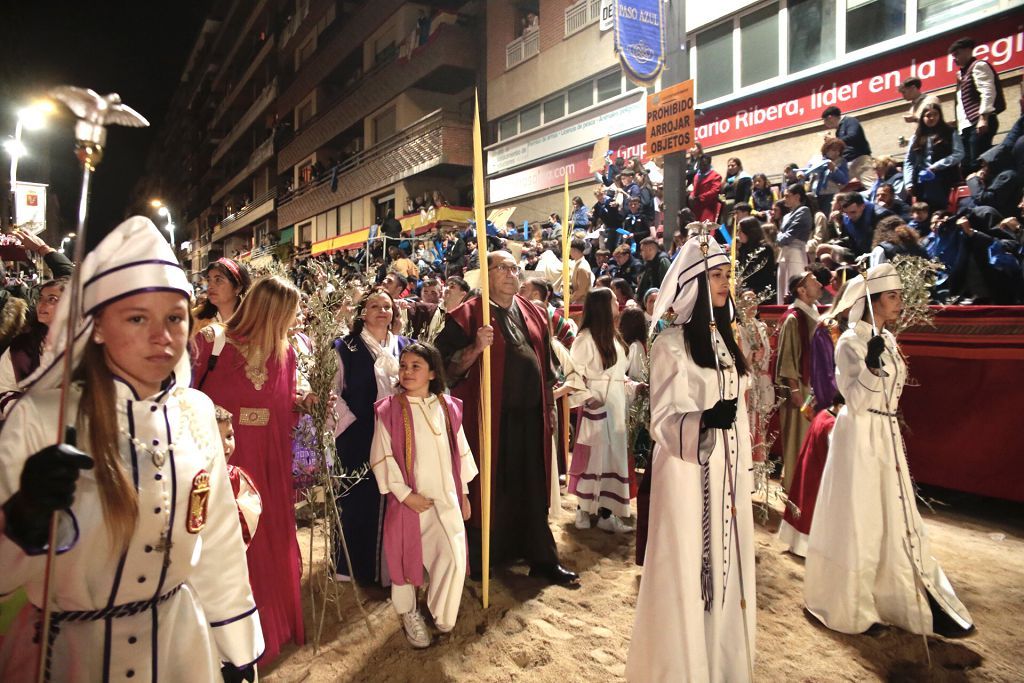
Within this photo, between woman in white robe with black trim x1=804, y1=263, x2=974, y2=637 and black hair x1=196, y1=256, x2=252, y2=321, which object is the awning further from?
woman in white robe with black trim x1=804, y1=263, x2=974, y2=637

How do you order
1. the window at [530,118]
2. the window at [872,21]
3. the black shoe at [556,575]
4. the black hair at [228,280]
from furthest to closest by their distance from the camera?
the window at [530,118], the window at [872,21], the black shoe at [556,575], the black hair at [228,280]

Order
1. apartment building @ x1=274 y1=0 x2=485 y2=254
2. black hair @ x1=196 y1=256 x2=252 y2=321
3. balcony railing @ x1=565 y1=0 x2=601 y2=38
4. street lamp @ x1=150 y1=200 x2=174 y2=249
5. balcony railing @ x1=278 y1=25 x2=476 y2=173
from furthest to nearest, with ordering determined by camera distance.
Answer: apartment building @ x1=274 y1=0 x2=485 y2=254 → balcony railing @ x1=278 y1=25 x2=476 y2=173 → balcony railing @ x1=565 y1=0 x2=601 y2=38 → black hair @ x1=196 y1=256 x2=252 y2=321 → street lamp @ x1=150 y1=200 x2=174 y2=249

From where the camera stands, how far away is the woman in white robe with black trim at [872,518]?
11.8 feet

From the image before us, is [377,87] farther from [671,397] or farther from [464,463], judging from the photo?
[671,397]

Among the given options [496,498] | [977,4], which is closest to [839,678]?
[496,498]

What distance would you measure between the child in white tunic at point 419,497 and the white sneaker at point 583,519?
2.20 m

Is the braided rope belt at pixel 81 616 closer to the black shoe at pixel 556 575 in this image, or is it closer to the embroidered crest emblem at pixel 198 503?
the embroidered crest emblem at pixel 198 503

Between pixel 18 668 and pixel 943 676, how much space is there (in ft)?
13.0

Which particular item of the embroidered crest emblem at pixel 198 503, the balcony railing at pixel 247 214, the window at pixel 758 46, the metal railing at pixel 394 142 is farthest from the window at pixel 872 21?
the balcony railing at pixel 247 214

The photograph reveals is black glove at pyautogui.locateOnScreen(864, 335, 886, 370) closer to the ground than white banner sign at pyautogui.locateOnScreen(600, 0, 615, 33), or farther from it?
closer to the ground

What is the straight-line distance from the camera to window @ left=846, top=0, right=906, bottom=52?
37.5 ft

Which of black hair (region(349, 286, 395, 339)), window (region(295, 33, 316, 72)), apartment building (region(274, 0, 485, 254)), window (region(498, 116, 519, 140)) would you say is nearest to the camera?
black hair (region(349, 286, 395, 339))

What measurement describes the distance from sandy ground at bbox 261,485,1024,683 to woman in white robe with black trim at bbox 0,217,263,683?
188cm

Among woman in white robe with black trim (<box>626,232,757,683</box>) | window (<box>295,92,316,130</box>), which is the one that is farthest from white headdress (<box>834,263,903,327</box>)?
window (<box>295,92,316,130</box>)
